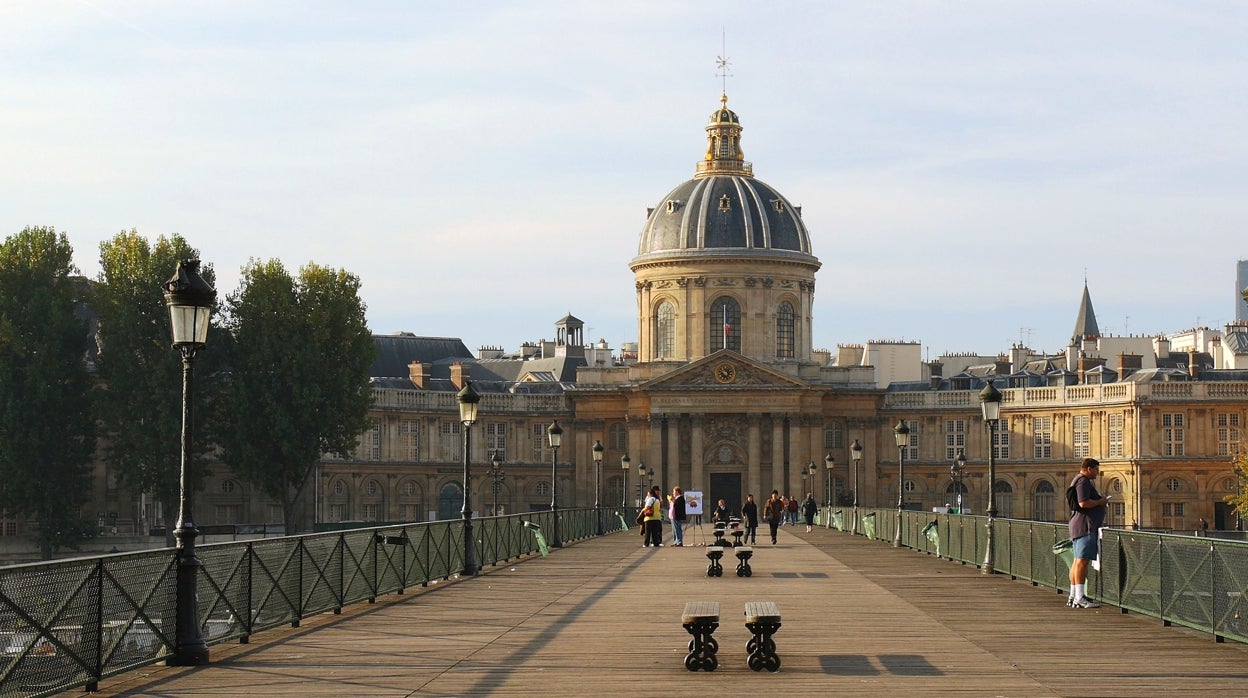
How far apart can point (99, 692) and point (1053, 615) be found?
13712 mm

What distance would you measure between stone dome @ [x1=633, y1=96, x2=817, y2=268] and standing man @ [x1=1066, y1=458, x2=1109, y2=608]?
303ft

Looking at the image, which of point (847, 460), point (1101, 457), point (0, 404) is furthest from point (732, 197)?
point (0, 404)

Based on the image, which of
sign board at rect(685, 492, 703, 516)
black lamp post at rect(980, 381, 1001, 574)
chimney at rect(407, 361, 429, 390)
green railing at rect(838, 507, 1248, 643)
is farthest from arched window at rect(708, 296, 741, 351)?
green railing at rect(838, 507, 1248, 643)

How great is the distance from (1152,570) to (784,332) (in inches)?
3818

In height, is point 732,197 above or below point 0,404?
above

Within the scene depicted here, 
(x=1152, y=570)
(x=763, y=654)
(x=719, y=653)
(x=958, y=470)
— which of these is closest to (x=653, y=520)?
(x=1152, y=570)

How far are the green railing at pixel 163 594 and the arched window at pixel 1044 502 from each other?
85696 mm

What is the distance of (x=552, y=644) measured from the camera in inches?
874

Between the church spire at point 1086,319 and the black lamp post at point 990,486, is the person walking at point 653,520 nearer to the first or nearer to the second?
the black lamp post at point 990,486

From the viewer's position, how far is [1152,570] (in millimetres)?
25172

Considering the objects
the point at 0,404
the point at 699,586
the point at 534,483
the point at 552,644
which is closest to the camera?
the point at 552,644

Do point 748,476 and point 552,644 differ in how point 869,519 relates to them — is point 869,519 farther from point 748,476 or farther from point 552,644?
point 748,476

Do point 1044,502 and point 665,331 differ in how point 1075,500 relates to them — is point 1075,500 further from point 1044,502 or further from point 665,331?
point 665,331

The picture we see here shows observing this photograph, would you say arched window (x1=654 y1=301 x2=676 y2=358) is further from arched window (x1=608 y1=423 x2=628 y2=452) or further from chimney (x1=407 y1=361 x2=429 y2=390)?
chimney (x1=407 y1=361 x2=429 y2=390)
